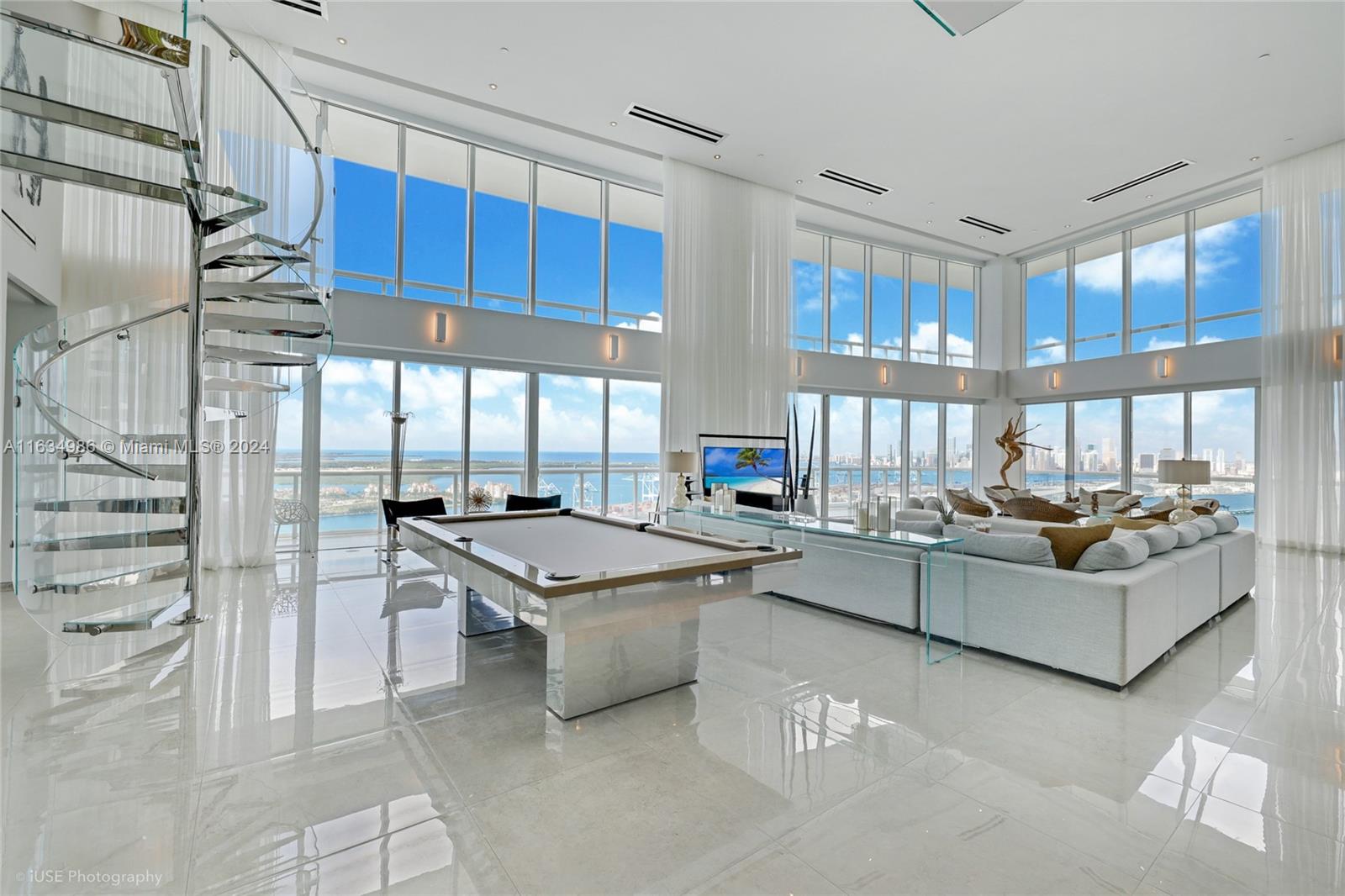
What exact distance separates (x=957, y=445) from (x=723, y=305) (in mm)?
6420

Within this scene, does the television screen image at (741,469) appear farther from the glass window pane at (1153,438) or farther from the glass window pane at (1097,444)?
the glass window pane at (1153,438)

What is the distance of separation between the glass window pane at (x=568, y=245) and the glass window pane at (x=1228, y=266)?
30.4 feet

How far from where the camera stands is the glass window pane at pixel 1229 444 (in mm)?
8797

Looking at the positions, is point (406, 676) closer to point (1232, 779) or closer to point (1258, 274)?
point (1232, 779)

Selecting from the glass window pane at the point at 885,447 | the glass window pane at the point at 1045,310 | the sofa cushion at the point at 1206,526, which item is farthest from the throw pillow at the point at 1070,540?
the glass window pane at the point at 1045,310

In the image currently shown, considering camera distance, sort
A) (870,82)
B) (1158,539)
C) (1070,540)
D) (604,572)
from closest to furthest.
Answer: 1. (604,572)
2. (1070,540)
3. (1158,539)
4. (870,82)

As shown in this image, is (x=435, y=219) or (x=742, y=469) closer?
(x=435, y=219)

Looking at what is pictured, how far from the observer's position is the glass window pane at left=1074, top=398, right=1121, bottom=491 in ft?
34.1

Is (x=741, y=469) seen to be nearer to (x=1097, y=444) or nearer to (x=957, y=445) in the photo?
(x=957, y=445)

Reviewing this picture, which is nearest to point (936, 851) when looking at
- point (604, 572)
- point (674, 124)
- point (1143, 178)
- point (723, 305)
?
point (604, 572)

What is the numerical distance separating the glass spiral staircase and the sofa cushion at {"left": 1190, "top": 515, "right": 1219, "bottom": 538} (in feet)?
22.2

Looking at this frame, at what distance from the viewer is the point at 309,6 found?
5277 mm

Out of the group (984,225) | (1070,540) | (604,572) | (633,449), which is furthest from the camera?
(984,225)

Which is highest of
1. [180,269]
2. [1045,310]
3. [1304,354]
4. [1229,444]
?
[1045,310]
